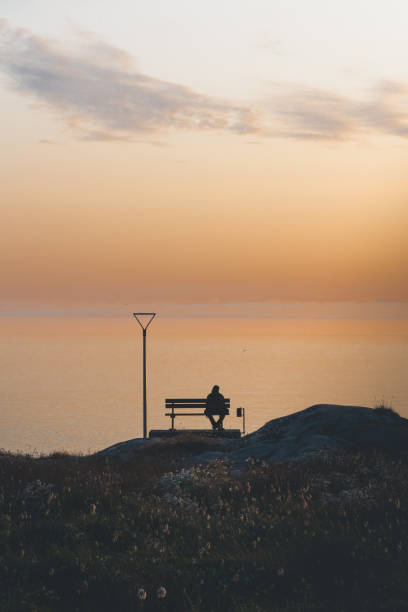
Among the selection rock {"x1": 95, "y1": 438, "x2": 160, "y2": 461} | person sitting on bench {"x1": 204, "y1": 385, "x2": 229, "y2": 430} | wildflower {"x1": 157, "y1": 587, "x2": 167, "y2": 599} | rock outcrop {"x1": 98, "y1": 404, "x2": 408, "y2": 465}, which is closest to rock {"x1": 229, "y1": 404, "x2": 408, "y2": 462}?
rock outcrop {"x1": 98, "y1": 404, "x2": 408, "y2": 465}

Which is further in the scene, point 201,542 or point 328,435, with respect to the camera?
point 328,435

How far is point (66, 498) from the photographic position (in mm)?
11539

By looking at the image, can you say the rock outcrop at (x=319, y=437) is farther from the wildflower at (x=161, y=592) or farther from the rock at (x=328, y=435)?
the wildflower at (x=161, y=592)

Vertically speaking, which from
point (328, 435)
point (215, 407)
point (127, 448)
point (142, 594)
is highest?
point (328, 435)

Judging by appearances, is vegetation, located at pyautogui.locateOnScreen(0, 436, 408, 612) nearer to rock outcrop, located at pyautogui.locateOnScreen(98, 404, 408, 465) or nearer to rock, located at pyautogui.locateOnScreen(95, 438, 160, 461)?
rock outcrop, located at pyautogui.locateOnScreen(98, 404, 408, 465)

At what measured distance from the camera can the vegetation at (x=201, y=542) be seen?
865 cm

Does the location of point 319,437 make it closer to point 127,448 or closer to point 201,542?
point 127,448

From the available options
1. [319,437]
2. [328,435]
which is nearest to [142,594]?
[319,437]

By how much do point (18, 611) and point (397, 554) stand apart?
488 centimetres

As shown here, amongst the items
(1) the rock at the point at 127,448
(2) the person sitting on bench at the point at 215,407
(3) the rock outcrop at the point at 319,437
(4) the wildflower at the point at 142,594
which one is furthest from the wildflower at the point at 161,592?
(2) the person sitting on bench at the point at 215,407

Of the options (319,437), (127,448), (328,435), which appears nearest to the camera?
(319,437)

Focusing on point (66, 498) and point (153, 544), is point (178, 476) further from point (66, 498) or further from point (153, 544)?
point (153, 544)

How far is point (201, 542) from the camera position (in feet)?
32.7

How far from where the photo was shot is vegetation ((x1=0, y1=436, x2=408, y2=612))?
→ 8648 millimetres
